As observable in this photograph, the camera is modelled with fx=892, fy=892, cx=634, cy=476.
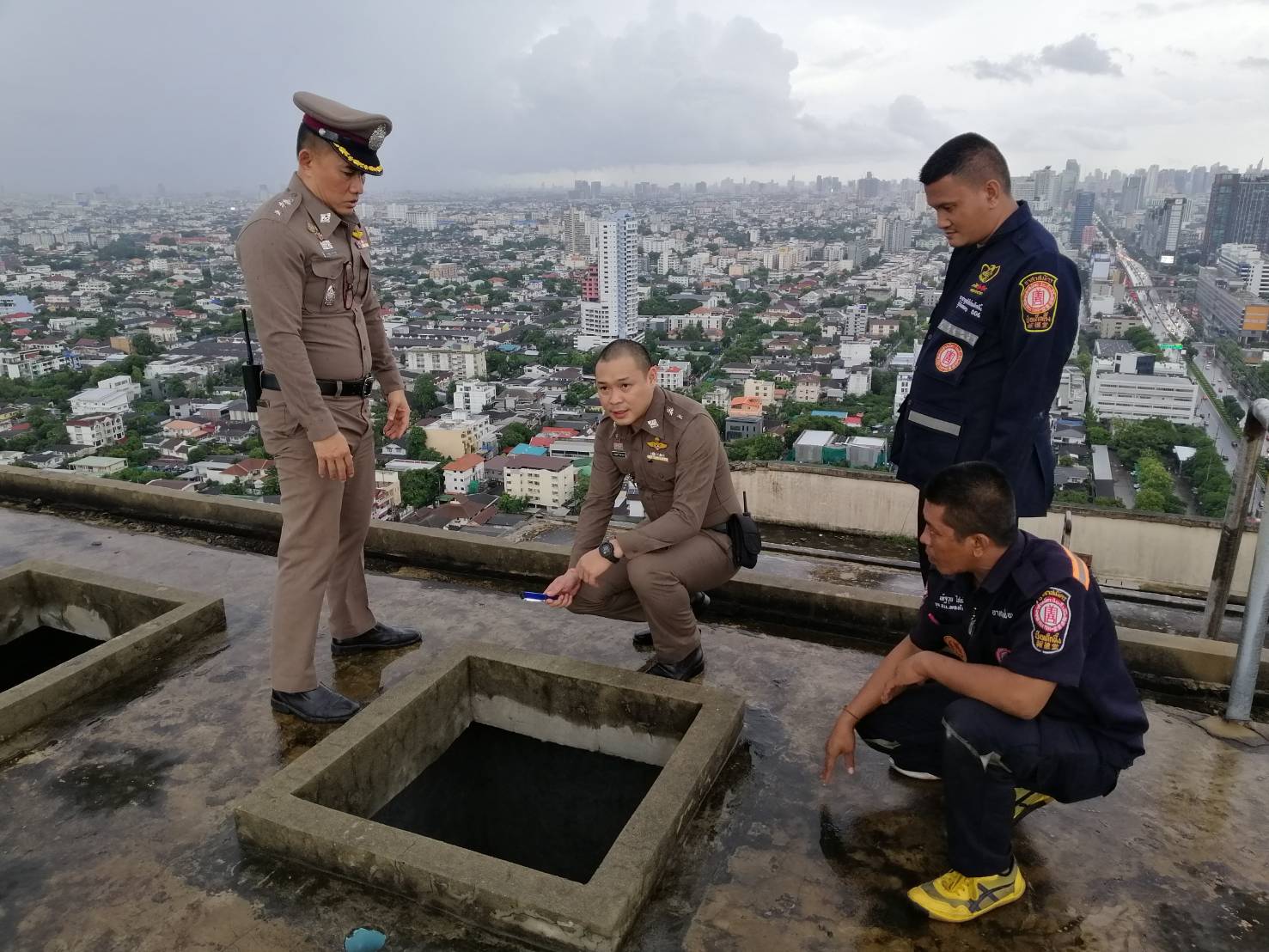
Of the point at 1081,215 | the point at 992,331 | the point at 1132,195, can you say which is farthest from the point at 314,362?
the point at 1132,195

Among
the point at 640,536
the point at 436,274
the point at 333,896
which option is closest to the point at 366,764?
the point at 333,896

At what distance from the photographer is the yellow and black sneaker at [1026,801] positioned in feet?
6.14

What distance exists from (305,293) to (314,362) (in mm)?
192

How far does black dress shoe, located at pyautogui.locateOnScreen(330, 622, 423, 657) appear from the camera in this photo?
2.98 meters

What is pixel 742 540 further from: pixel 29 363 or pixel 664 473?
pixel 29 363

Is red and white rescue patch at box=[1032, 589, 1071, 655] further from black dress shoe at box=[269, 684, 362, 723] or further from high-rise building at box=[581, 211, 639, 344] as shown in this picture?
high-rise building at box=[581, 211, 639, 344]

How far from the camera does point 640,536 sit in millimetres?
2572

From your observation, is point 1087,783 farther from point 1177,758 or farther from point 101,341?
point 101,341

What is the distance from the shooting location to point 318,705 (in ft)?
8.38

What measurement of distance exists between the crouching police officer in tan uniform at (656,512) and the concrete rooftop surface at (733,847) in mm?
304

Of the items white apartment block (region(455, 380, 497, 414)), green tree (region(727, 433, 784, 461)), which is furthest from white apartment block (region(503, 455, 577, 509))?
white apartment block (region(455, 380, 497, 414))

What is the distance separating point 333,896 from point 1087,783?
156 centimetres

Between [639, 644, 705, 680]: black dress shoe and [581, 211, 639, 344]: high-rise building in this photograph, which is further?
[581, 211, 639, 344]: high-rise building

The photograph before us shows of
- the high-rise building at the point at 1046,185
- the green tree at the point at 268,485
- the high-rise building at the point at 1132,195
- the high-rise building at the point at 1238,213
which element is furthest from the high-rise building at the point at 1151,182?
the green tree at the point at 268,485
